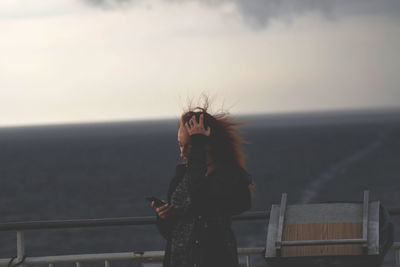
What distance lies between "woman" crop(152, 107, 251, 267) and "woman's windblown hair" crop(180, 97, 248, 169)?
0.12 feet

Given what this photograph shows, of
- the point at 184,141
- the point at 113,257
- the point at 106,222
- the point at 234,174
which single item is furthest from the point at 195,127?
the point at 113,257

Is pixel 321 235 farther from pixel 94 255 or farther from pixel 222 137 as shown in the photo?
pixel 94 255

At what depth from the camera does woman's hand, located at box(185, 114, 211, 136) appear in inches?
148

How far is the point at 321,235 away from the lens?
382 cm

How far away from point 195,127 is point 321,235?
860 mm

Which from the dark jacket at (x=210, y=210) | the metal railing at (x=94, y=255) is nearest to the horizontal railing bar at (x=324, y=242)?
the dark jacket at (x=210, y=210)

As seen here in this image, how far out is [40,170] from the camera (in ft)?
398

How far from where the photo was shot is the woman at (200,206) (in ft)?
12.2

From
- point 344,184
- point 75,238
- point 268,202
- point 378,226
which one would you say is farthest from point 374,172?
point 378,226

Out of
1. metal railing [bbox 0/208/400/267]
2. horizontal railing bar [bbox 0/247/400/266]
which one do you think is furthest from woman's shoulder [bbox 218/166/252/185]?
horizontal railing bar [bbox 0/247/400/266]

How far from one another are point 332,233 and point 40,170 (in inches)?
4756

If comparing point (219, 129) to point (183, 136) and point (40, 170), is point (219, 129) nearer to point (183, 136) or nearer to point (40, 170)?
point (183, 136)

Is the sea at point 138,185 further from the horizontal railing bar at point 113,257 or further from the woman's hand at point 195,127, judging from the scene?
the woman's hand at point 195,127

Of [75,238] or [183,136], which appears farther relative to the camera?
[75,238]
